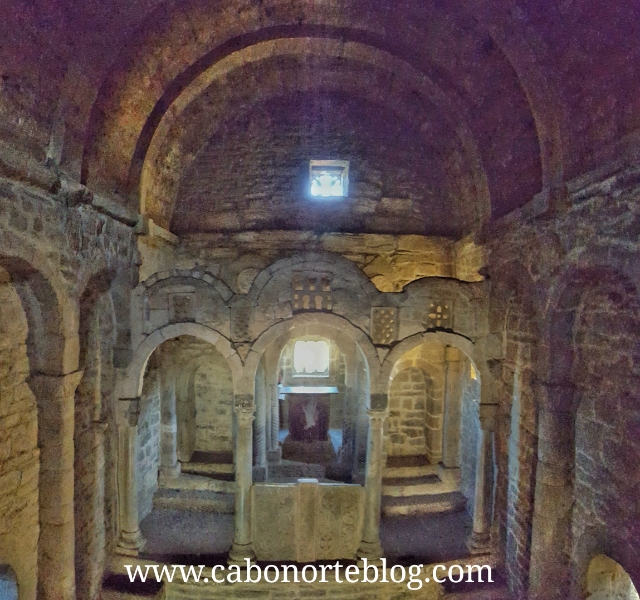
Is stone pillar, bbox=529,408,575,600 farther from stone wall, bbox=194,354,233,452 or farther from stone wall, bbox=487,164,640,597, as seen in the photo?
stone wall, bbox=194,354,233,452

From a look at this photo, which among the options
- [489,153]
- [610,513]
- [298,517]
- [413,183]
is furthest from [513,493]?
[413,183]

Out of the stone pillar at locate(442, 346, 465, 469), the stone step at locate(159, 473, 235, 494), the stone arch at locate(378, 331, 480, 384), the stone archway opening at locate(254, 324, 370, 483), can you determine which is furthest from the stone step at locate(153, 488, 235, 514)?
the stone pillar at locate(442, 346, 465, 469)

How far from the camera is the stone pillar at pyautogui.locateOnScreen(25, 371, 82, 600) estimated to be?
410 centimetres

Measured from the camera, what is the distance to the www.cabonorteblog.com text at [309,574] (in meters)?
5.09

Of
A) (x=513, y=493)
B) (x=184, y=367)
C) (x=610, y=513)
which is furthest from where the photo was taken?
(x=184, y=367)

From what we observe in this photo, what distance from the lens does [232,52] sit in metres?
5.73

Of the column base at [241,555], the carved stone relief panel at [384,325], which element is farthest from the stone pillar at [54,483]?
the carved stone relief panel at [384,325]

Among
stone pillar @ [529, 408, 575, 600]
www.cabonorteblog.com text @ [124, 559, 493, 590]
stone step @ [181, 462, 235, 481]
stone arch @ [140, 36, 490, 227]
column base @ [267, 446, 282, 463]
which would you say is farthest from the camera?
column base @ [267, 446, 282, 463]

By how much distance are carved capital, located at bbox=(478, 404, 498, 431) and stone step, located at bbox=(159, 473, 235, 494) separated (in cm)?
445

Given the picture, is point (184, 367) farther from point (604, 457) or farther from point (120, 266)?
point (604, 457)

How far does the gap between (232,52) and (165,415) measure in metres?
6.32

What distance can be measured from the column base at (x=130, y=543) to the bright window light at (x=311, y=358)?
568 cm

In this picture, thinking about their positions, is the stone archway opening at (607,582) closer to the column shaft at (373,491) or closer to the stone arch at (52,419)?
the column shaft at (373,491)

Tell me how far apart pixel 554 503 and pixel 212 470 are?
5889 millimetres
